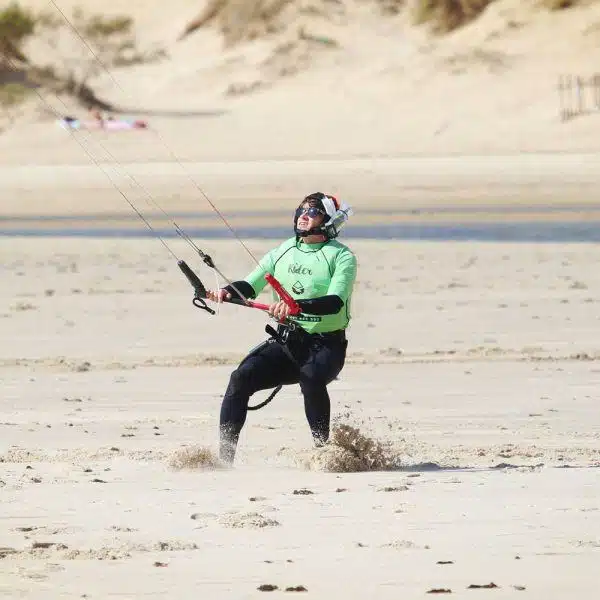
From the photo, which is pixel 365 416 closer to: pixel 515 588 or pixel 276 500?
pixel 276 500

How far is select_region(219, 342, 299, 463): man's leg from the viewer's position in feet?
29.5

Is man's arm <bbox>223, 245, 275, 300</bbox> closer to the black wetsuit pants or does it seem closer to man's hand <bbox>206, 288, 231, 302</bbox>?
man's hand <bbox>206, 288, 231, 302</bbox>

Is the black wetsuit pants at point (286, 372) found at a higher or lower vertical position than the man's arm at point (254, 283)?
lower

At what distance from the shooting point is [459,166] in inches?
1741

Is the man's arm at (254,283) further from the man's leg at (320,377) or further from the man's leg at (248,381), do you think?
the man's leg at (320,377)

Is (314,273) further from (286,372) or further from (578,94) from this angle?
(578,94)

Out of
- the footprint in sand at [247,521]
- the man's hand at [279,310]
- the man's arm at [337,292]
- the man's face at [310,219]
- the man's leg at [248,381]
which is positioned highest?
the man's face at [310,219]

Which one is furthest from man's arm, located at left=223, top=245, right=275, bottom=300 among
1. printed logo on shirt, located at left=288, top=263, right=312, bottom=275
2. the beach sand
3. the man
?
the beach sand

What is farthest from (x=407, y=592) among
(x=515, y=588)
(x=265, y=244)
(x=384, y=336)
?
(x=265, y=244)

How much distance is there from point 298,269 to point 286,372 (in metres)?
0.48

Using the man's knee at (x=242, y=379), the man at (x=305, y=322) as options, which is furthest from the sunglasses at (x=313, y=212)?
the man's knee at (x=242, y=379)

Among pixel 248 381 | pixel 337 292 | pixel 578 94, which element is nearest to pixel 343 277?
pixel 337 292

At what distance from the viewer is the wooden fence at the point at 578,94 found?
5369cm

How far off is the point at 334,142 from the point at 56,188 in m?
15.0
